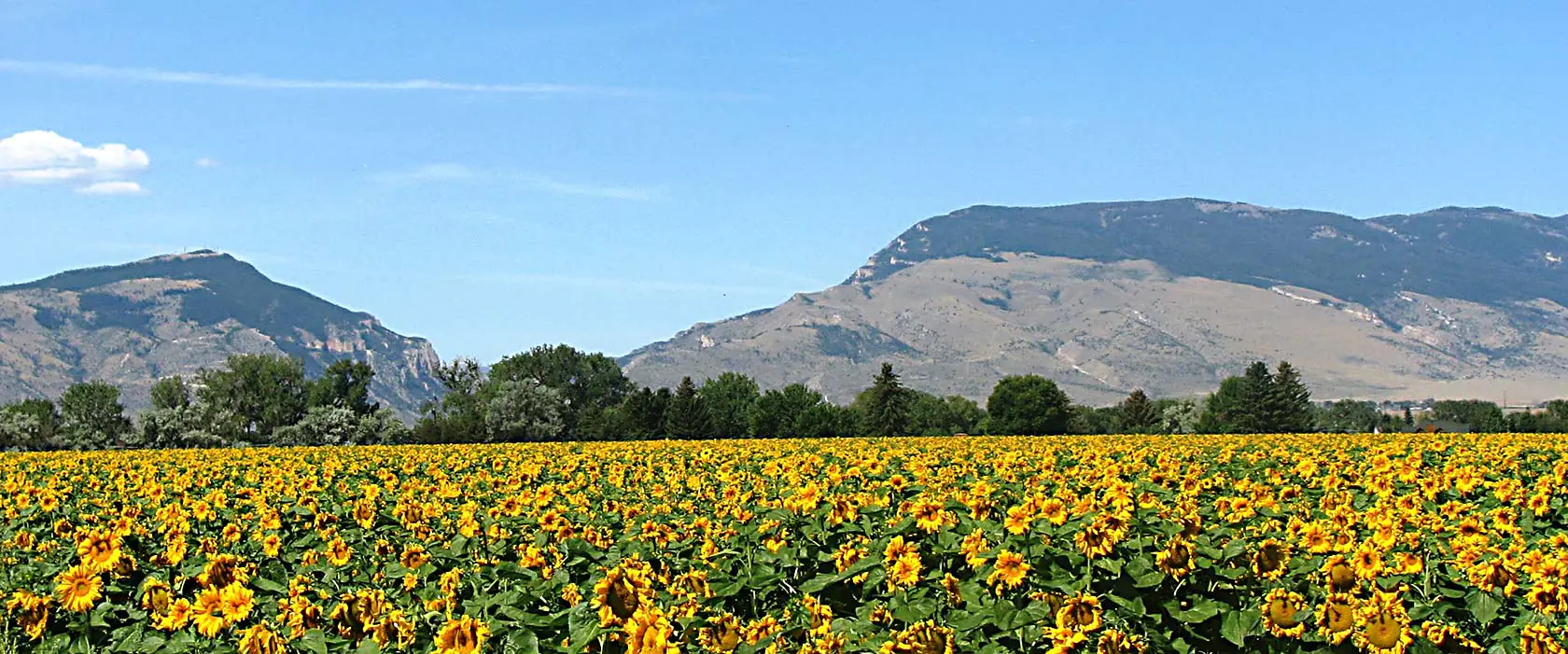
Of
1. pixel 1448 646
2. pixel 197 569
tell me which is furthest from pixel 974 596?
pixel 197 569

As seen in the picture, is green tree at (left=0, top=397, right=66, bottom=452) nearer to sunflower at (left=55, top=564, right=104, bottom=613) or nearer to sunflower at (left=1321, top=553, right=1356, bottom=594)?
sunflower at (left=55, top=564, right=104, bottom=613)

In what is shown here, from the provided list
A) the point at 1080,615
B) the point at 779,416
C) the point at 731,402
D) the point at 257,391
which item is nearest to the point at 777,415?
the point at 779,416

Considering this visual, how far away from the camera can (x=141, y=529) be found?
12742 mm

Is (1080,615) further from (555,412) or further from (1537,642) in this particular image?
(555,412)

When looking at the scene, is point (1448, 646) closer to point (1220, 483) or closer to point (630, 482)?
point (1220, 483)

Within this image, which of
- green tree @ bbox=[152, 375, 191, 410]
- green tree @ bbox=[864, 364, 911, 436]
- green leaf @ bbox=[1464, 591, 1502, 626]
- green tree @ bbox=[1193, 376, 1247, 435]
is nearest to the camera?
green leaf @ bbox=[1464, 591, 1502, 626]

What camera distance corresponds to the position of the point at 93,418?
14100 cm

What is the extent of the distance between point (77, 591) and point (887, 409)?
108 meters

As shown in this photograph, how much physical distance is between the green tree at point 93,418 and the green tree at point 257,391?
831cm

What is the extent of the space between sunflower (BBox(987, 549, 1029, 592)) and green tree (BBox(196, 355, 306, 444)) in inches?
5098

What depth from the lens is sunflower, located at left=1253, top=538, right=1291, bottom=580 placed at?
9.35 m

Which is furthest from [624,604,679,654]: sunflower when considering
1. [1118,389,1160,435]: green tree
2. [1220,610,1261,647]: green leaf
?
[1118,389,1160,435]: green tree

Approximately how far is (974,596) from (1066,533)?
39.1 inches

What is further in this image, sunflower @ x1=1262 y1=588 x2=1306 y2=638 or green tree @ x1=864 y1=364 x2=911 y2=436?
green tree @ x1=864 y1=364 x2=911 y2=436
